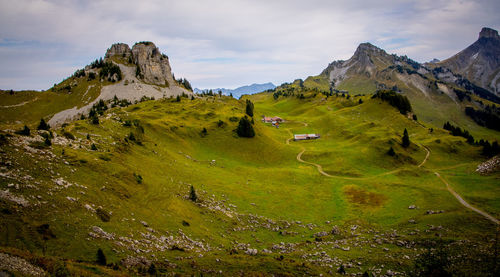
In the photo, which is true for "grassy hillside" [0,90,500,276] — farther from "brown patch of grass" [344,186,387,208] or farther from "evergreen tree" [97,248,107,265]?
"evergreen tree" [97,248,107,265]

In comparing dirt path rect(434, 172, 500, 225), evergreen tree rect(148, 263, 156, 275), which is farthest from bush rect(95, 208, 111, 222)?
dirt path rect(434, 172, 500, 225)

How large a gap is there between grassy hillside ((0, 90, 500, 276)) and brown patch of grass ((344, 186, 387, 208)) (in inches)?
10.6

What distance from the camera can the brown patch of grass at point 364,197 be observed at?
5900 centimetres

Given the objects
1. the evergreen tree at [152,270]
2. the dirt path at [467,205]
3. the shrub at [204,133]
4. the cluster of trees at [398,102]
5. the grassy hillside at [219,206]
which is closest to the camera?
the evergreen tree at [152,270]

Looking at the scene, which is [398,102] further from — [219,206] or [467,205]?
[219,206]

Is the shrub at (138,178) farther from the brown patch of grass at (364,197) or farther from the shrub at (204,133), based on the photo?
the shrub at (204,133)

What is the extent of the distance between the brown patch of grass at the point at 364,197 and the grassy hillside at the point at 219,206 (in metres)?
0.27

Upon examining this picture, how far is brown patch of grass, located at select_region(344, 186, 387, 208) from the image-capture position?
5900 cm

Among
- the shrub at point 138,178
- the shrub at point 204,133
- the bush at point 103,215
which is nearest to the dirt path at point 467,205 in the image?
the bush at point 103,215

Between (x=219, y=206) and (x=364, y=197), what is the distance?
3777 cm

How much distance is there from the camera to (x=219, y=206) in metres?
47.1

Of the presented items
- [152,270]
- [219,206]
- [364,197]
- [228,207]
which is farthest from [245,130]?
[152,270]

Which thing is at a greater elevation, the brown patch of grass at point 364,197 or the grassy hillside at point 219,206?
the grassy hillside at point 219,206

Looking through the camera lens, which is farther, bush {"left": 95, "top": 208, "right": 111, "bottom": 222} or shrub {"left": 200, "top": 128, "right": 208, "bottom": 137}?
shrub {"left": 200, "top": 128, "right": 208, "bottom": 137}
